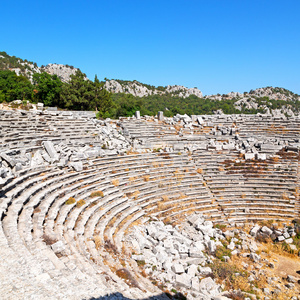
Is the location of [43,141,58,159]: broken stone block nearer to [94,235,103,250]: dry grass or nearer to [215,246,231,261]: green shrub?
[94,235,103,250]: dry grass

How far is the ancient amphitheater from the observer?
18.5 feet

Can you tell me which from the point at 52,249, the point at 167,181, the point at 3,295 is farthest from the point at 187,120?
the point at 3,295

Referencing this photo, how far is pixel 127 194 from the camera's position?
12500 mm

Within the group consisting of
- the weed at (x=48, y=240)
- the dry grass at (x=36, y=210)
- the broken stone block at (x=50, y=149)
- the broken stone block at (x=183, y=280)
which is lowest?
the broken stone block at (x=183, y=280)

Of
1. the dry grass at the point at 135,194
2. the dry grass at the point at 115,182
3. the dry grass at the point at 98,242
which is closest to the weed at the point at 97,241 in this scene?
the dry grass at the point at 98,242

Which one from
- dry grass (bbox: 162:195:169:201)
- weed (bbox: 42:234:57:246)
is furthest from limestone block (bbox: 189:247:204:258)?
weed (bbox: 42:234:57:246)

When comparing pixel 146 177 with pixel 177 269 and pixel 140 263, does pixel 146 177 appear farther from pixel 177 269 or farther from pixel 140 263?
pixel 177 269

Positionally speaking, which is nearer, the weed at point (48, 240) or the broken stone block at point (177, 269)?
the weed at point (48, 240)

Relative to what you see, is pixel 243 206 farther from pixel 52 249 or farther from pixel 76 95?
pixel 76 95

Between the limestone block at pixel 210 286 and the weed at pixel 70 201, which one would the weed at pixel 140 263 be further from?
the weed at pixel 70 201

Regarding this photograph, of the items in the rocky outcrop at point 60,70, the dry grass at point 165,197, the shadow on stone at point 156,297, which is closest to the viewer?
the shadow on stone at point 156,297

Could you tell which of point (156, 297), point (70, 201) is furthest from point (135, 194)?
point (156, 297)

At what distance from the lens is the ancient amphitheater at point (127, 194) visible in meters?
5.63

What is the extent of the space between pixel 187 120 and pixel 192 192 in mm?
10792
